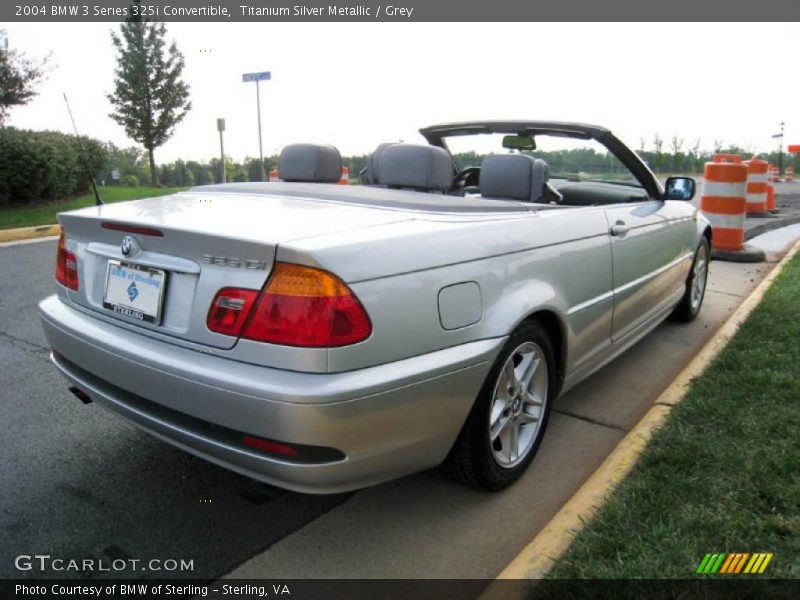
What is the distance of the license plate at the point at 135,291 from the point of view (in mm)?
2209

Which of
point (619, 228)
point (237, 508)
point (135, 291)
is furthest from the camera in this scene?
point (619, 228)

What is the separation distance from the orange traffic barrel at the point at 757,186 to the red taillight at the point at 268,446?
10.7m

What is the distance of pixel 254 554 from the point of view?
7.36 feet

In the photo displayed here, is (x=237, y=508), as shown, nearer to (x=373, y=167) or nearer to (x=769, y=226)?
(x=373, y=167)

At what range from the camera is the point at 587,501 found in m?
2.42

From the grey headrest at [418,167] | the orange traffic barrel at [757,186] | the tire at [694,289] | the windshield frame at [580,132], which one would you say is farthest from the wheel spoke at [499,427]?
the orange traffic barrel at [757,186]

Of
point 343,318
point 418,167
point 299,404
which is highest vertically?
point 418,167

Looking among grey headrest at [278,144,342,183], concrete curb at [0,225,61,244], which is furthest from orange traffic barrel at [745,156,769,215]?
concrete curb at [0,225,61,244]

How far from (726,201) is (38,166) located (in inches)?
487

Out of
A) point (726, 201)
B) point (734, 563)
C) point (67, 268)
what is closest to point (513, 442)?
point (734, 563)

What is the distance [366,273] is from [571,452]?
1597 millimetres

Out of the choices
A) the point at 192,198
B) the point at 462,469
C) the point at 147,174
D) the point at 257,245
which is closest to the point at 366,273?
the point at 257,245

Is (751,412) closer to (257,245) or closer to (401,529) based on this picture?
(401,529)

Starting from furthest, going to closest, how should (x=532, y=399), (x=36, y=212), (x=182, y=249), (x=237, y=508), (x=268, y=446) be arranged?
1. (x=36, y=212)
2. (x=532, y=399)
3. (x=237, y=508)
4. (x=182, y=249)
5. (x=268, y=446)
